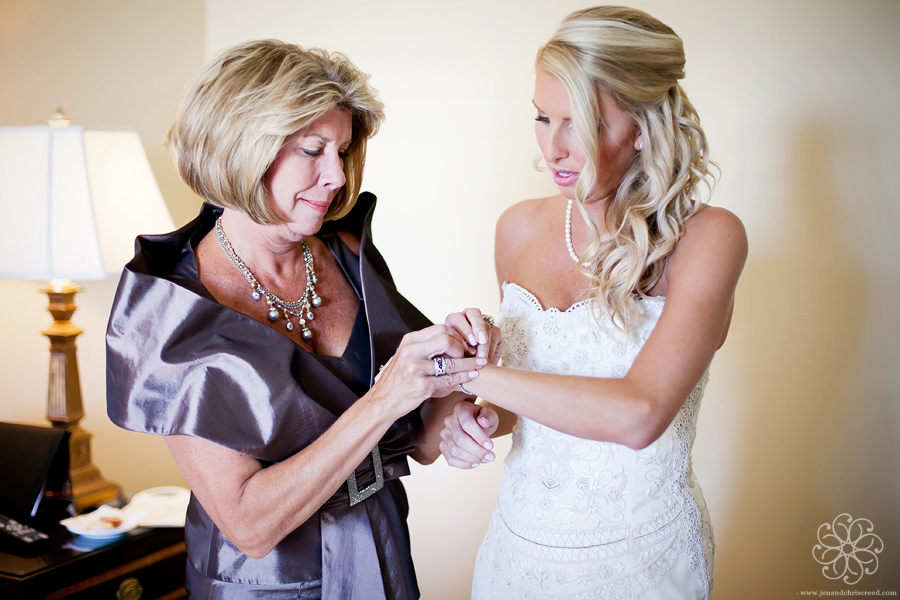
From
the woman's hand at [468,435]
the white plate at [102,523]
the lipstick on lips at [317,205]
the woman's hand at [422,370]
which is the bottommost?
the white plate at [102,523]

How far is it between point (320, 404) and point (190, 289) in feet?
1.09

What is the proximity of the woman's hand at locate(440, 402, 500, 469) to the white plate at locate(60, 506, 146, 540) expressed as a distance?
96 centimetres

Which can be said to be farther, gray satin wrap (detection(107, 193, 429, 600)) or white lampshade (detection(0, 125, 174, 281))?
white lampshade (detection(0, 125, 174, 281))

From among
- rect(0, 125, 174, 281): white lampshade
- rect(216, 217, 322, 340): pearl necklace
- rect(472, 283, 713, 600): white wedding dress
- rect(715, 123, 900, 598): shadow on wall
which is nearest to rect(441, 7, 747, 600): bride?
rect(472, 283, 713, 600): white wedding dress

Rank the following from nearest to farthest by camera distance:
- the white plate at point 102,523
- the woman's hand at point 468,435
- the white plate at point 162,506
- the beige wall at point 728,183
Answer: the woman's hand at point 468,435, the white plate at point 102,523, the white plate at point 162,506, the beige wall at point 728,183

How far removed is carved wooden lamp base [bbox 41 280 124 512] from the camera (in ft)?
6.71

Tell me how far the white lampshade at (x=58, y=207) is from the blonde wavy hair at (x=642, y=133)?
1.31 m

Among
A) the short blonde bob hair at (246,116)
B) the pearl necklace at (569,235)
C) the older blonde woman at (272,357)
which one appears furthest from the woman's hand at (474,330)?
the short blonde bob hair at (246,116)

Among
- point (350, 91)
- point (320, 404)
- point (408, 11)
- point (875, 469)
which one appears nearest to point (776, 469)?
point (875, 469)

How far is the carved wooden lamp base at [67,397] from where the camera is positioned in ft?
6.71

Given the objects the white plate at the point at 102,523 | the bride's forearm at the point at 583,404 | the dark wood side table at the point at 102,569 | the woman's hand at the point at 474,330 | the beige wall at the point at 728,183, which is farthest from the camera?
the beige wall at the point at 728,183

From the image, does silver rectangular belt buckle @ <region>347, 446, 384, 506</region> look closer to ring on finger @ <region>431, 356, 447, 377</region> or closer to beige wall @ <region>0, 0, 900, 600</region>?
ring on finger @ <region>431, 356, 447, 377</region>

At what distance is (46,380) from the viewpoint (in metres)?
2.35

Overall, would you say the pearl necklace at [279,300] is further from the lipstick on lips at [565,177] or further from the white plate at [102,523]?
the white plate at [102,523]
